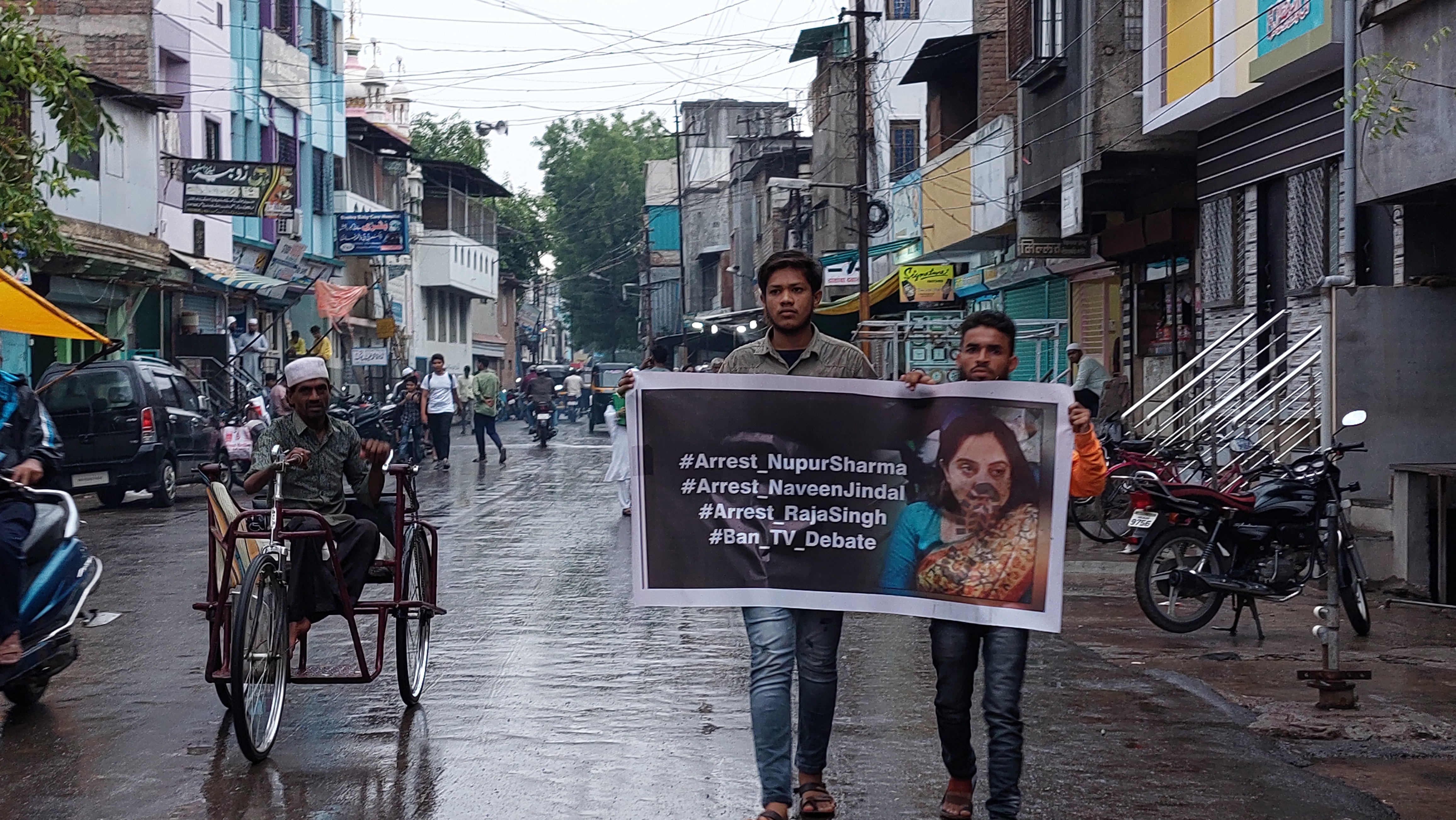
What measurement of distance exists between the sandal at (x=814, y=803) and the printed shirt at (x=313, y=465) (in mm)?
2833

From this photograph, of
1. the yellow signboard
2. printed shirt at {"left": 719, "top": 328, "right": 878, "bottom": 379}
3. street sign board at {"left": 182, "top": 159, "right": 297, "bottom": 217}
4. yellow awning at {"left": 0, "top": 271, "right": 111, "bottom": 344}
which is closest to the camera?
printed shirt at {"left": 719, "top": 328, "right": 878, "bottom": 379}

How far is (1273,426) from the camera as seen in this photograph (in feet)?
47.6

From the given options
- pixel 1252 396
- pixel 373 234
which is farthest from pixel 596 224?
pixel 1252 396

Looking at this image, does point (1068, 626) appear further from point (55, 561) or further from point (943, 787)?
point (55, 561)

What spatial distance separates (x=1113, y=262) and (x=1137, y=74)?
4.98 meters

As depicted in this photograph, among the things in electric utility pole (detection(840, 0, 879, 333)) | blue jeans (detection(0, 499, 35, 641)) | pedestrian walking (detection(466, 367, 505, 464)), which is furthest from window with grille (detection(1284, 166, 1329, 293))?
electric utility pole (detection(840, 0, 879, 333))

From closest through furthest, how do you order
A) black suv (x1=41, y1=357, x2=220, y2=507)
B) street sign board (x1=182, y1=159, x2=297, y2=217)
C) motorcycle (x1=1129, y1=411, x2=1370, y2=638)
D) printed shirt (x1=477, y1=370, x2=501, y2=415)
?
motorcycle (x1=1129, y1=411, x2=1370, y2=638)
black suv (x1=41, y1=357, x2=220, y2=507)
printed shirt (x1=477, y1=370, x2=501, y2=415)
street sign board (x1=182, y1=159, x2=297, y2=217)

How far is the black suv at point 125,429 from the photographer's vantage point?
18391mm

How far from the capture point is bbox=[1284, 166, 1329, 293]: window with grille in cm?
1486

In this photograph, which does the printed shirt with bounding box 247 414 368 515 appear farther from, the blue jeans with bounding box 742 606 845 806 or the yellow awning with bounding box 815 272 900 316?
the yellow awning with bounding box 815 272 900 316

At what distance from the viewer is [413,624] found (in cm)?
770

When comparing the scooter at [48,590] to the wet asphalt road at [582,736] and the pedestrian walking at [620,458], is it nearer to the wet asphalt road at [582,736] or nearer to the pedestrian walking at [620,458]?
the wet asphalt road at [582,736]

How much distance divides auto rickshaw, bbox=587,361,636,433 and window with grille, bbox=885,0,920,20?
38.9 ft

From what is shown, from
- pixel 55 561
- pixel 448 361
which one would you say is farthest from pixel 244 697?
pixel 448 361
